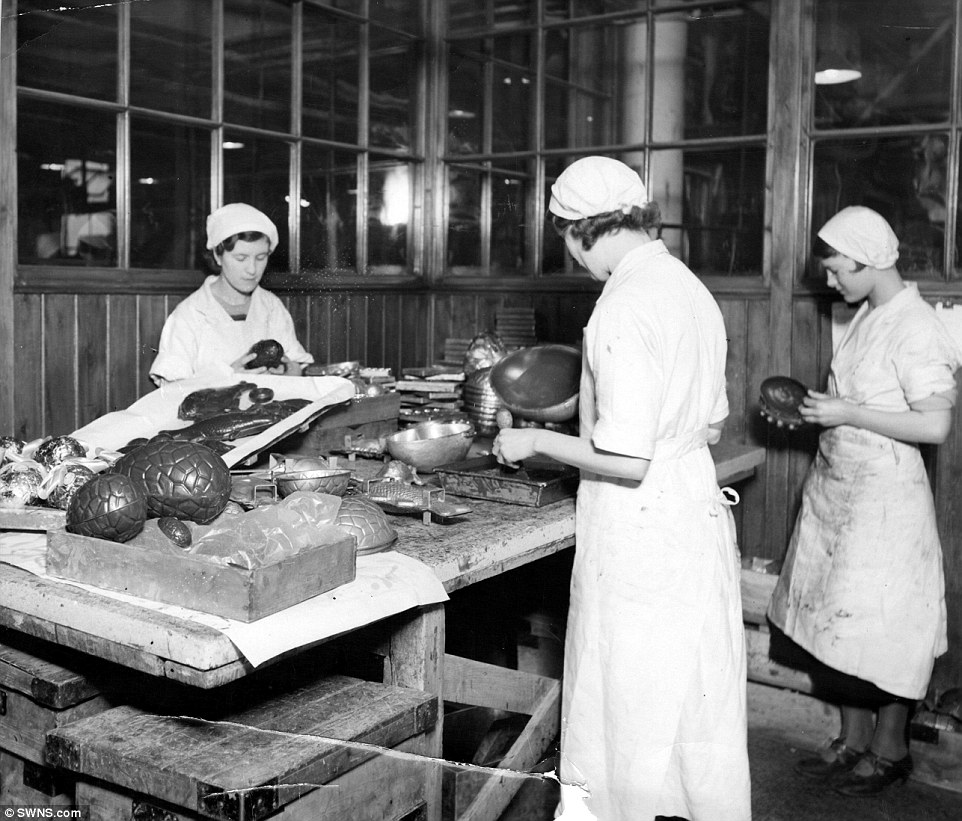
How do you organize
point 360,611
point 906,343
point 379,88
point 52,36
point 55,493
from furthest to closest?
point 379,88 < point 52,36 < point 906,343 < point 55,493 < point 360,611

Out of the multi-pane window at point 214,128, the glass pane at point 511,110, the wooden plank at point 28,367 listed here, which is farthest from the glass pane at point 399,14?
the wooden plank at point 28,367

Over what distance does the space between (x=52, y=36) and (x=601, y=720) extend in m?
3.35

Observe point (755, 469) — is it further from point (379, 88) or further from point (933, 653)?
point (379, 88)

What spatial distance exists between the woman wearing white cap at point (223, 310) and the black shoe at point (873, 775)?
8.88ft

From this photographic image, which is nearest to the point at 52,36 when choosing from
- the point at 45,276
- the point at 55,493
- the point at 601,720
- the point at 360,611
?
the point at 45,276

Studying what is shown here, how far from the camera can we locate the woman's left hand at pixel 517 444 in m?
2.79

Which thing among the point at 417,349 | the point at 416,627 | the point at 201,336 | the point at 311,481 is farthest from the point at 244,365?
the point at 416,627

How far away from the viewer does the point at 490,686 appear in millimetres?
3008

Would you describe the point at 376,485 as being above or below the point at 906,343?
below

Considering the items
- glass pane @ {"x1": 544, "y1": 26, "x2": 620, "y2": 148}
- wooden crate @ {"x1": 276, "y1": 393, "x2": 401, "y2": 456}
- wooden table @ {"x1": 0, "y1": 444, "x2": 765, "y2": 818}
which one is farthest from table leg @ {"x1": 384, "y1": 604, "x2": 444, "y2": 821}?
glass pane @ {"x1": 544, "y1": 26, "x2": 620, "y2": 148}

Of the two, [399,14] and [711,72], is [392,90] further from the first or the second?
[711,72]

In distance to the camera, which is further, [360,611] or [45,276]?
[45,276]

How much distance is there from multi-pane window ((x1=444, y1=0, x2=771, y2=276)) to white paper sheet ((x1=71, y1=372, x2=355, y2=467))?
194 centimetres

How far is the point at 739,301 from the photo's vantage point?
477cm
